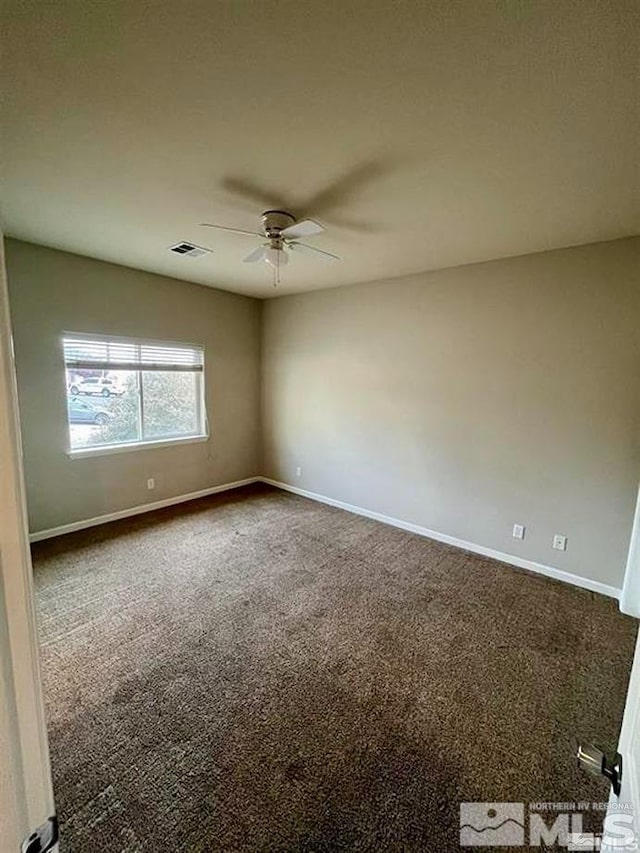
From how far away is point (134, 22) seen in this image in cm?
115

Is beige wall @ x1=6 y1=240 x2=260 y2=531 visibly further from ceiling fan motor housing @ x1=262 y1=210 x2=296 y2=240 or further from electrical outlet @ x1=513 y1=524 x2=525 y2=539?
electrical outlet @ x1=513 y1=524 x2=525 y2=539

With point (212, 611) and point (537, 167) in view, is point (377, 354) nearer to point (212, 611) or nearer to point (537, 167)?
point (537, 167)

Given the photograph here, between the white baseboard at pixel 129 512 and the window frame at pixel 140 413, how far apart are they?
0.65 m

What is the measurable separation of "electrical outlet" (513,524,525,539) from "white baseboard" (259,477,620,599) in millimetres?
183

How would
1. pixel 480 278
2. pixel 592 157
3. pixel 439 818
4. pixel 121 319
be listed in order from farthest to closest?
1. pixel 121 319
2. pixel 480 278
3. pixel 592 157
4. pixel 439 818

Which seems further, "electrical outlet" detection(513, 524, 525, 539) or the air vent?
"electrical outlet" detection(513, 524, 525, 539)

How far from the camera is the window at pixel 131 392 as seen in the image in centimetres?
361

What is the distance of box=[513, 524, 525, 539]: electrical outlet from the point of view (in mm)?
3215

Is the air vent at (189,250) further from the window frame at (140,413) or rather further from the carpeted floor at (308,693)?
the carpeted floor at (308,693)

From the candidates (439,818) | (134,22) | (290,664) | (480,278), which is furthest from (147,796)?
(480,278)

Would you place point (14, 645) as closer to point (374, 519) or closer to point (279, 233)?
point (279, 233)

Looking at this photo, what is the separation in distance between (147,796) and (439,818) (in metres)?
1.09

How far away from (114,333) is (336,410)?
248cm

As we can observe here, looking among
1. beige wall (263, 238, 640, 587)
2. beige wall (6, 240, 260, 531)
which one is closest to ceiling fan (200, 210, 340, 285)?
beige wall (263, 238, 640, 587)
